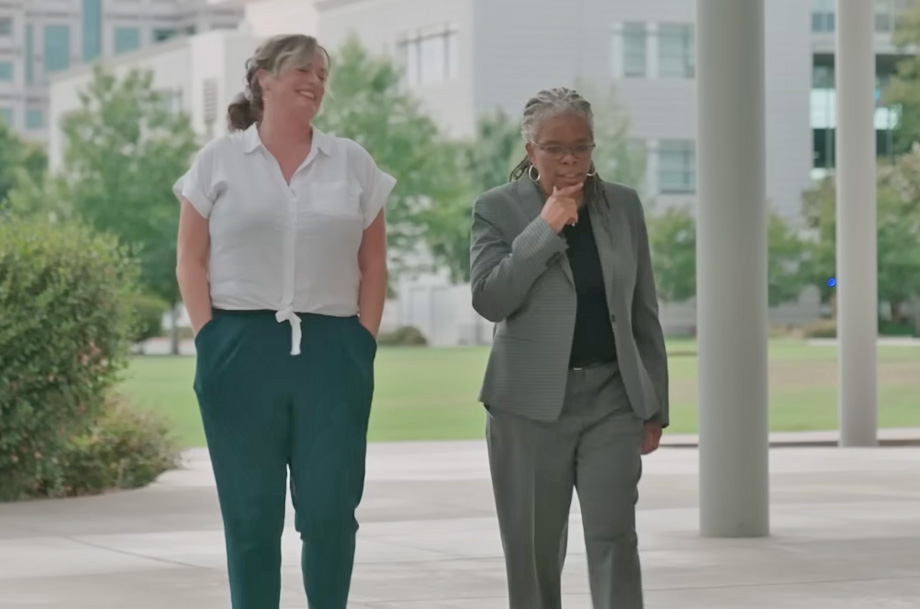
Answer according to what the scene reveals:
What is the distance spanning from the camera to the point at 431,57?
284ft

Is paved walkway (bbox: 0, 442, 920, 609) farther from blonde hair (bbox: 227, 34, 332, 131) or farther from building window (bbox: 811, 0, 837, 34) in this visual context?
building window (bbox: 811, 0, 837, 34)

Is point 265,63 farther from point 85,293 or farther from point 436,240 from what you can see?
point 436,240

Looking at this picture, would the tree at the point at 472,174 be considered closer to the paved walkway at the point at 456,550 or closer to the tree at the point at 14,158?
the tree at the point at 14,158

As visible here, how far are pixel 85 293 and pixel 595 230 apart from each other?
32.7 feet

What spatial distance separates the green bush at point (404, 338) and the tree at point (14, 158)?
117 ft

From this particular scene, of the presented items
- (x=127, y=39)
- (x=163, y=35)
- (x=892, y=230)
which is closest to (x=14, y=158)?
(x=163, y=35)

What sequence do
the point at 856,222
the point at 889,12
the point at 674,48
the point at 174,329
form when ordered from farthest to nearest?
the point at 889,12 → the point at 674,48 → the point at 174,329 → the point at 856,222

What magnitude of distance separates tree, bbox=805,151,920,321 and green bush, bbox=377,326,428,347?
15.8 m

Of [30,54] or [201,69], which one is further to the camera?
[30,54]

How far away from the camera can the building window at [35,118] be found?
6020 inches

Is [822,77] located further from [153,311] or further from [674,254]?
[153,311]

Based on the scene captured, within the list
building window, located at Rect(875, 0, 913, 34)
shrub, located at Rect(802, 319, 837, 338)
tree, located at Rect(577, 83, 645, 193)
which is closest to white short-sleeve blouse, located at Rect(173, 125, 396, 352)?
tree, located at Rect(577, 83, 645, 193)

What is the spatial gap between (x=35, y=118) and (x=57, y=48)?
19.4 feet

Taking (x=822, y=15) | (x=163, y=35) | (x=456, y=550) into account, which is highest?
(x=163, y=35)
